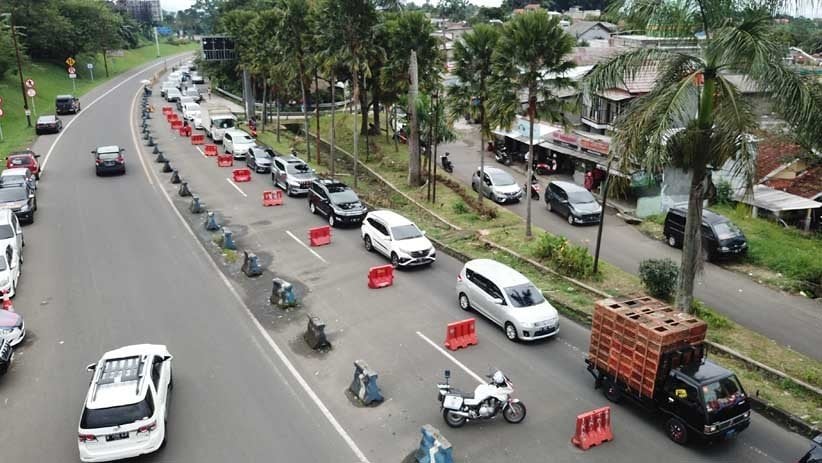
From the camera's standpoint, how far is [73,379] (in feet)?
51.6

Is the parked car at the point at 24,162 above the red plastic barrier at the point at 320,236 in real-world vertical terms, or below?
above

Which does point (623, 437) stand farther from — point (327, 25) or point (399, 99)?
point (399, 99)

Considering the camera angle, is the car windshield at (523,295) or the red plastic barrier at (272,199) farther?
the red plastic barrier at (272,199)

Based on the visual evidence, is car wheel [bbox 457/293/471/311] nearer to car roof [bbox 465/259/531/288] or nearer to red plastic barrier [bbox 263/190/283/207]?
car roof [bbox 465/259/531/288]

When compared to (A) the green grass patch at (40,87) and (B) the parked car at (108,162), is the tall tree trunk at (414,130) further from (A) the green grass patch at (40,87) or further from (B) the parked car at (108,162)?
(A) the green grass patch at (40,87)

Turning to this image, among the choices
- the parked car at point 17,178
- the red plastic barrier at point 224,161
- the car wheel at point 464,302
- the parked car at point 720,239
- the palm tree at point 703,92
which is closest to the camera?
the palm tree at point 703,92

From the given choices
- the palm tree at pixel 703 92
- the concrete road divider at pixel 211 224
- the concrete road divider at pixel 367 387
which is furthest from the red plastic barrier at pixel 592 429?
the concrete road divider at pixel 211 224

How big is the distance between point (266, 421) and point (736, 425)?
9.99 metres

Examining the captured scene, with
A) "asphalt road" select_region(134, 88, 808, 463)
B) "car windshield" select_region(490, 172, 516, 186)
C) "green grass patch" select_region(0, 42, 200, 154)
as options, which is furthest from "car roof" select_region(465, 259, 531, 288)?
"green grass patch" select_region(0, 42, 200, 154)

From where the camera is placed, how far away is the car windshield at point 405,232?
24188mm

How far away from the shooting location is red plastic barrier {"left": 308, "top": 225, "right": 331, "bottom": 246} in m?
26.3

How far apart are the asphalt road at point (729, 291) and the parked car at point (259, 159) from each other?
15638 mm

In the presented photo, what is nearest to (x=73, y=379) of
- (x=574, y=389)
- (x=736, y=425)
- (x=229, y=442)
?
(x=229, y=442)

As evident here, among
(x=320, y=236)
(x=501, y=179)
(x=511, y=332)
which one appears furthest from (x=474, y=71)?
(x=511, y=332)
